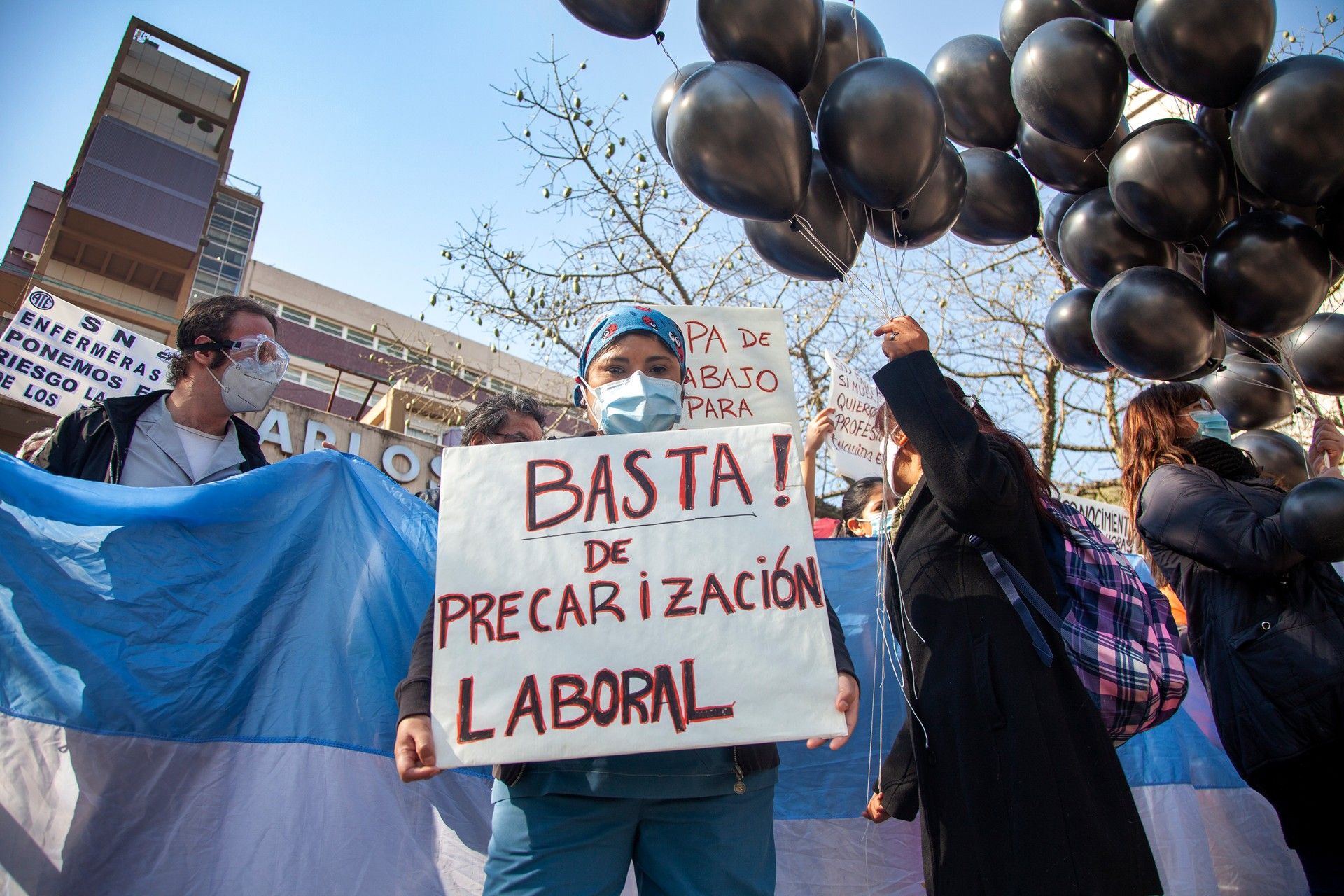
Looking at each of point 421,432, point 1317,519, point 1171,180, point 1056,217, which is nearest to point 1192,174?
point 1171,180

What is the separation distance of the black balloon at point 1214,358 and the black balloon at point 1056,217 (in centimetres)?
68

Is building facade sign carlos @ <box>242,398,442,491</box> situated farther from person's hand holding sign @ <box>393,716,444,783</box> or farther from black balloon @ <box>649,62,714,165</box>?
person's hand holding sign @ <box>393,716,444,783</box>

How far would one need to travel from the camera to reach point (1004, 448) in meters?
1.92

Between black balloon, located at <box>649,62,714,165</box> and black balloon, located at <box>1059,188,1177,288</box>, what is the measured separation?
1633 millimetres

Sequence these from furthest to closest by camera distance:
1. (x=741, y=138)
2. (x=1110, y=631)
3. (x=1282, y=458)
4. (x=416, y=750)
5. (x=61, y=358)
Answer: (x=61, y=358)
(x=1282, y=458)
(x=741, y=138)
(x=1110, y=631)
(x=416, y=750)

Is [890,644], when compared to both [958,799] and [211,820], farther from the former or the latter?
[211,820]

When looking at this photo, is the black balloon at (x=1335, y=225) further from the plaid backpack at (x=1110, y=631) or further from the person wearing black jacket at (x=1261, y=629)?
the plaid backpack at (x=1110, y=631)

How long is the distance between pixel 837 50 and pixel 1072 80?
881 millimetres

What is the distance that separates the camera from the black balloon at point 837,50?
10.7 ft

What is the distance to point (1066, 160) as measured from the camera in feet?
11.2

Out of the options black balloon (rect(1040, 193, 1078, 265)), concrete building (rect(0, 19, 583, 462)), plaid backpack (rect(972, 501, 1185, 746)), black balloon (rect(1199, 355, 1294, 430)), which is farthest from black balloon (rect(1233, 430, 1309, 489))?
concrete building (rect(0, 19, 583, 462))

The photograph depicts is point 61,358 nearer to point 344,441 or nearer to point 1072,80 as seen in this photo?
point 344,441

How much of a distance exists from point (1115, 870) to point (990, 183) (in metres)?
2.80

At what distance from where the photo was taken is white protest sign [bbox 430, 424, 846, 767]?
1.46 m
